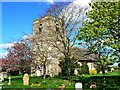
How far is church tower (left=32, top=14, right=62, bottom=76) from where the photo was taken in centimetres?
1233

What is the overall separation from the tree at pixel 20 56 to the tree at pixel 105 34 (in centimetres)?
650

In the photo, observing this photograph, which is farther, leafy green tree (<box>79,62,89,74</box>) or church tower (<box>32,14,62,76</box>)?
leafy green tree (<box>79,62,89,74</box>)

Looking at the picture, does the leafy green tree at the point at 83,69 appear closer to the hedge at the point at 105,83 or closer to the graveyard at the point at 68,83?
the graveyard at the point at 68,83

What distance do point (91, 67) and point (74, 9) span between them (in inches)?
328

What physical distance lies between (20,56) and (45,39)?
181 cm

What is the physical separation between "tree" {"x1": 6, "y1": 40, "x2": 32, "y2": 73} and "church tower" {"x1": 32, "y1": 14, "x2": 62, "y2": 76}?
300mm

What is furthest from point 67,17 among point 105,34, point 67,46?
point 105,34

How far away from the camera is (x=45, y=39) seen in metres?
13.1

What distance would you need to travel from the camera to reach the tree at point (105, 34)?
7117 millimetres

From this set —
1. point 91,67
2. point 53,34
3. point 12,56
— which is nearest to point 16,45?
point 12,56

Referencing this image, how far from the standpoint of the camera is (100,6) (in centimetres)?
768

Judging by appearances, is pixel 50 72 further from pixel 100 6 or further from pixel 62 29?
pixel 100 6

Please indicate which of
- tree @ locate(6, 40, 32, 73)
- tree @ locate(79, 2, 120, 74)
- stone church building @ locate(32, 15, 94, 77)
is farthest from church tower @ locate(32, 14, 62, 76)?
tree @ locate(79, 2, 120, 74)

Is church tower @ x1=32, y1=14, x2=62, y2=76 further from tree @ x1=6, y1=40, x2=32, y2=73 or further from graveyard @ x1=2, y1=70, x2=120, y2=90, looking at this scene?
graveyard @ x1=2, y1=70, x2=120, y2=90
